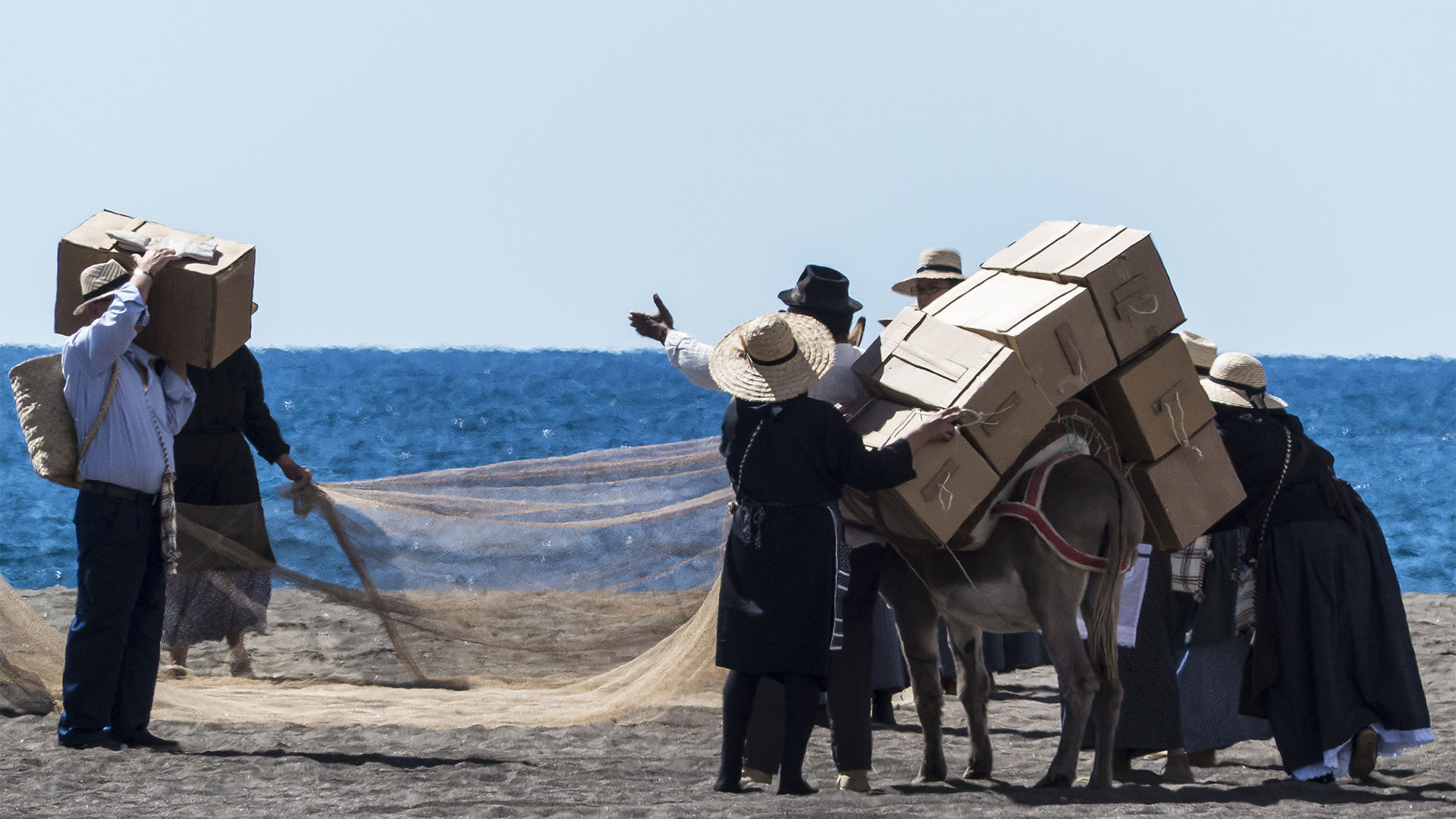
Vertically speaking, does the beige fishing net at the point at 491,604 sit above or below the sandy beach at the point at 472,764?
above

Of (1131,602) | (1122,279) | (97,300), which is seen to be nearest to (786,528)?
(1122,279)

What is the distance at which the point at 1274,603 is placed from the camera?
22.2 ft

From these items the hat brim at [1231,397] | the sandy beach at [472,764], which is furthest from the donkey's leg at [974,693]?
the hat brim at [1231,397]

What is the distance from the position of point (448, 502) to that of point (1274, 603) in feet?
11.7

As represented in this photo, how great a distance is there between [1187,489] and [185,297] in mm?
3759

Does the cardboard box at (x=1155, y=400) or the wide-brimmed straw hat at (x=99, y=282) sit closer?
the cardboard box at (x=1155, y=400)

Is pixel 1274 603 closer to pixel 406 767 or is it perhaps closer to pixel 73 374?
pixel 406 767

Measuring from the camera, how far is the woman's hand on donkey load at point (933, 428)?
19.1 ft

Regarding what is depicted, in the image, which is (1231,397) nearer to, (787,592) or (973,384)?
(973,384)

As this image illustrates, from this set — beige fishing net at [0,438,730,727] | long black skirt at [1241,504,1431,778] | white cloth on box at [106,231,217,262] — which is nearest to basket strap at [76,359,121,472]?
white cloth on box at [106,231,217,262]

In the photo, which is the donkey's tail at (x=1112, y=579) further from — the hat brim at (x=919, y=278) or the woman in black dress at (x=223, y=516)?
the woman in black dress at (x=223, y=516)

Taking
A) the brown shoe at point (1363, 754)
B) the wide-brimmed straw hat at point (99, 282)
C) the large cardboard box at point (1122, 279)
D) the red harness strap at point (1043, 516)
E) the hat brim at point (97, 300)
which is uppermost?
the large cardboard box at point (1122, 279)

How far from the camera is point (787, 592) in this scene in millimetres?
5918

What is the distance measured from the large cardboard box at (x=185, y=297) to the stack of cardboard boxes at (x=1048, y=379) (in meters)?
2.38
